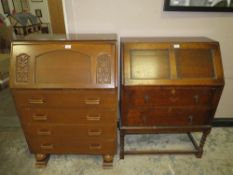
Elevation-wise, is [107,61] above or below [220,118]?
above

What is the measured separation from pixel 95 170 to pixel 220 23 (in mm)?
1884

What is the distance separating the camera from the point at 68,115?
156cm

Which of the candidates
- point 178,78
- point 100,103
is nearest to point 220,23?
point 178,78

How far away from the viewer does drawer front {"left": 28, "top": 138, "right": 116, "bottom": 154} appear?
5.61ft

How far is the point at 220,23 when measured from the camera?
6.07ft

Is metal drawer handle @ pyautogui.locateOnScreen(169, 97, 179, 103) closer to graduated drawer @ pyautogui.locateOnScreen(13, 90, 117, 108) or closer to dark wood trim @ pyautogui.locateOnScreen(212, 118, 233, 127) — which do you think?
graduated drawer @ pyautogui.locateOnScreen(13, 90, 117, 108)

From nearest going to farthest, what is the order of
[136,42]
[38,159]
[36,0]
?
[136,42] < [38,159] < [36,0]

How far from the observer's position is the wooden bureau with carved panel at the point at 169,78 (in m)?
1.50

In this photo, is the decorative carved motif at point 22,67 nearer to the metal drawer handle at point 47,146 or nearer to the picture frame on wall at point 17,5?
the metal drawer handle at point 47,146

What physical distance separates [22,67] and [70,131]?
662 millimetres

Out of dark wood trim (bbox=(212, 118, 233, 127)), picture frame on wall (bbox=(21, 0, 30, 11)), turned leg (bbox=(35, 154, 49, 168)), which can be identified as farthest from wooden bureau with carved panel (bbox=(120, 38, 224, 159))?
picture frame on wall (bbox=(21, 0, 30, 11))

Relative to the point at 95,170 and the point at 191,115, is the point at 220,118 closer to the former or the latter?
the point at 191,115

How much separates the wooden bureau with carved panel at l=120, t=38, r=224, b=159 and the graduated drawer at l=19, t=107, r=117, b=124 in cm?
17

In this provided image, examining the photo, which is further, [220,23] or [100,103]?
[220,23]
